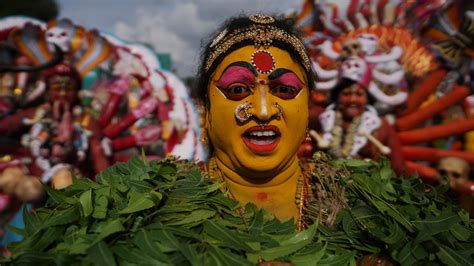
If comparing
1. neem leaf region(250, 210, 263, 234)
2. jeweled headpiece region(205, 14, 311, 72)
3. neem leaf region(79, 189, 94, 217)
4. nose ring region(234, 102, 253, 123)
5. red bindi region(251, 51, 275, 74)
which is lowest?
neem leaf region(79, 189, 94, 217)

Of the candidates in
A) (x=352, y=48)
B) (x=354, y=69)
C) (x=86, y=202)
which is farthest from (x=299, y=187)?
(x=352, y=48)

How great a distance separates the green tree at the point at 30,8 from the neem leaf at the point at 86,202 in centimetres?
1703

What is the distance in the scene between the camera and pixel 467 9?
513cm

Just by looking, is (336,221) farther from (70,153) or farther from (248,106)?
(70,153)

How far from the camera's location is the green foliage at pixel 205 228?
1576 millimetres

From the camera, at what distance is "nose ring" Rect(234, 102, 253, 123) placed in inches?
79.6

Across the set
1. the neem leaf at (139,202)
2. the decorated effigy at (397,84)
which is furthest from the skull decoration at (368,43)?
the neem leaf at (139,202)

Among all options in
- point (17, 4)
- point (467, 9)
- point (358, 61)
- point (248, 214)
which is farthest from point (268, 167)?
point (17, 4)

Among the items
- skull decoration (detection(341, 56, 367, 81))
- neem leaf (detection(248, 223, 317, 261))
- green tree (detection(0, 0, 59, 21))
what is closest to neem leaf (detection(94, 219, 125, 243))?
neem leaf (detection(248, 223, 317, 261))

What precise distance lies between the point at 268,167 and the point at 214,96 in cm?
37

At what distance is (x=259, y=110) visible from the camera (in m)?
1.99

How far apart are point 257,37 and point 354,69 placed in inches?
116

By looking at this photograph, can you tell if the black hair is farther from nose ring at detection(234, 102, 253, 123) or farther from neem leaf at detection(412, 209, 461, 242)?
neem leaf at detection(412, 209, 461, 242)

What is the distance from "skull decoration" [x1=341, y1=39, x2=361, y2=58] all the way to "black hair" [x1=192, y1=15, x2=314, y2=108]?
119 inches
